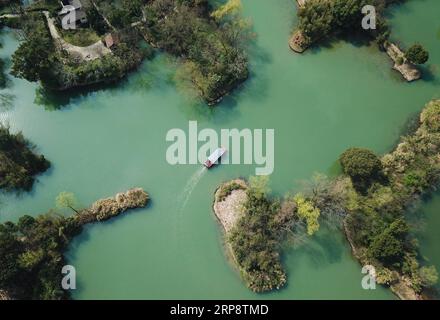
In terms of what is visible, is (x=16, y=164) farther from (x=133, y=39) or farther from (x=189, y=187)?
(x=133, y=39)

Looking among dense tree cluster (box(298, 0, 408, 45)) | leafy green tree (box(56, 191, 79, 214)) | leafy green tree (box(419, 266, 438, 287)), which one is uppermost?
dense tree cluster (box(298, 0, 408, 45))

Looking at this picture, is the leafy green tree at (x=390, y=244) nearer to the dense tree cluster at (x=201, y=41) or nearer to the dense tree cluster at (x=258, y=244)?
the dense tree cluster at (x=258, y=244)

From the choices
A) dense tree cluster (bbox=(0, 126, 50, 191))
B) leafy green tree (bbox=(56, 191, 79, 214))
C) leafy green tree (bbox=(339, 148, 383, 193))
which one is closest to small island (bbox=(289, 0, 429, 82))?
leafy green tree (bbox=(339, 148, 383, 193))

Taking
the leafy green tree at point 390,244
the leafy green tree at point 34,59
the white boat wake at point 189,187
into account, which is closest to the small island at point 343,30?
the white boat wake at point 189,187

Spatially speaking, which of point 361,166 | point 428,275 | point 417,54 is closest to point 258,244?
point 361,166

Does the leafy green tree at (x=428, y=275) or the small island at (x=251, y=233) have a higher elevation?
the small island at (x=251, y=233)

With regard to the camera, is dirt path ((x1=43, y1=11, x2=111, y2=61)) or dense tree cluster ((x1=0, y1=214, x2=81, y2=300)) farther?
dirt path ((x1=43, y1=11, x2=111, y2=61))

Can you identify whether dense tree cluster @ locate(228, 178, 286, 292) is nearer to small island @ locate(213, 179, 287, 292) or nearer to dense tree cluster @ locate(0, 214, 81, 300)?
small island @ locate(213, 179, 287, 292)
